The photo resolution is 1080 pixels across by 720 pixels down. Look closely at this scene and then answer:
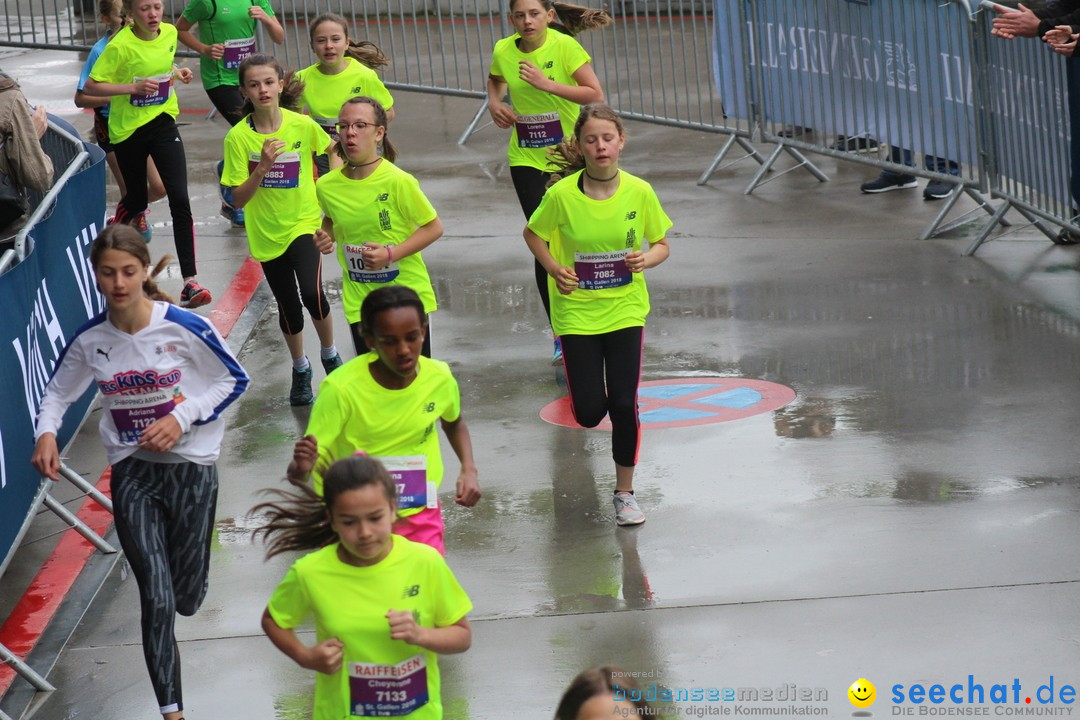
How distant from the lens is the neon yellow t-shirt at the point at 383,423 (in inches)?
204

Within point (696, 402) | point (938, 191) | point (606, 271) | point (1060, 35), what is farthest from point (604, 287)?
point (938, 191)

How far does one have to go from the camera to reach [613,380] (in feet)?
23.5

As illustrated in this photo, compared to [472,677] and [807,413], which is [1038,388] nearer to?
[807,413]

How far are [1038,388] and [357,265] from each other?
3807 mm

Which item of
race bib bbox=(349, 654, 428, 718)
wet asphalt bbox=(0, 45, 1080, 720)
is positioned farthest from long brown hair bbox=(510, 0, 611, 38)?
race bib bbox=(349, 654, 428, 718)

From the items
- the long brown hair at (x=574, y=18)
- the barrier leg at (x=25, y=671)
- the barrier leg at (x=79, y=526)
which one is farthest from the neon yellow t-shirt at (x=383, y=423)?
the long brown hair at (x=574, y=18)

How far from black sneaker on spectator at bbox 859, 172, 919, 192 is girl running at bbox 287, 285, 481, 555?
8834mm

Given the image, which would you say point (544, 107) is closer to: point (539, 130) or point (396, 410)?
point (539, 130)

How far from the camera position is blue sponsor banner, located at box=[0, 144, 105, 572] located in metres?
6.65

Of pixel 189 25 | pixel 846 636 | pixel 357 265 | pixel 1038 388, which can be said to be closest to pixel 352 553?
pixel 846 636

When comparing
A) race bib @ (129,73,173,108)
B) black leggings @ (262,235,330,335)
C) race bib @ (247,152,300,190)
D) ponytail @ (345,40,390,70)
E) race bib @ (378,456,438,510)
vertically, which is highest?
ponytail @ (345,40,390,70)

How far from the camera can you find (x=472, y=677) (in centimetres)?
580

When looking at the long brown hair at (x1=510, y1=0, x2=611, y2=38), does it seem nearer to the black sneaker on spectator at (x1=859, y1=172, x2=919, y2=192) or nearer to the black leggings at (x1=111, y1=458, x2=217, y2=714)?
the black sneaker on spectator at (x1=859, y1=172, x2=919, y2=192)

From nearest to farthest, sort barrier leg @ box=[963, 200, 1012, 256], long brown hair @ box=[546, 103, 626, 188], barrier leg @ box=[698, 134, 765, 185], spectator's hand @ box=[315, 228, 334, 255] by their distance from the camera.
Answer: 1. long brown hair @ box=[546, 103, 626, 188]
2. spectator's hand @ box=[315, 228, 334, 255]
3. barrier leg @ box=[963, 200, 1012, 256]
4. barrier leg @ box=[698, 134, 765, 185]
